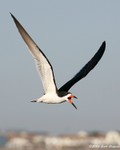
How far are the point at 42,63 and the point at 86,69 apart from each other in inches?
136

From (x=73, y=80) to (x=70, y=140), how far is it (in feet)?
138

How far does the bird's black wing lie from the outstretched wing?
4.09 ft

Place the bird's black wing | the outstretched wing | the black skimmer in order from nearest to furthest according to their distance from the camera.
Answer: the outstretched wing < the black skimmer < the bird's black wing

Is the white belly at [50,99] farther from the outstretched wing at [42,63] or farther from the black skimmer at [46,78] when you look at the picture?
the outstretched wing at [42,63]

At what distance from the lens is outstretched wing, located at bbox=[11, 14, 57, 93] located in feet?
67.7

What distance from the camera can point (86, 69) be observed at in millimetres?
24453

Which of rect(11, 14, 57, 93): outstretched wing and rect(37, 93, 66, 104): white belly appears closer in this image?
rect(11, 14, 57, 93): outstretched wing

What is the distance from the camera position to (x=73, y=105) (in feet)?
74.4

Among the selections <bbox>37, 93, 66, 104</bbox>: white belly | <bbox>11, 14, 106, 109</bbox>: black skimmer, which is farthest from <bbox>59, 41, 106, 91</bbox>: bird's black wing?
<bbox>37, 93, 66, 104</bbox>: white belly

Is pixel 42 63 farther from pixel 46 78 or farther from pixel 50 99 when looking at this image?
pixel 50 99

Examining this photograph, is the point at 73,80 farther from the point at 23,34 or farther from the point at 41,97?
the point at 23,34

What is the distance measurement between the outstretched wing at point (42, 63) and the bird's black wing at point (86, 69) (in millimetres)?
1248

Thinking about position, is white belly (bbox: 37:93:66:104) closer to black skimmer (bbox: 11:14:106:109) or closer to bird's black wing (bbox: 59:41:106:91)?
black skimmer (bbox: 11:14:106:109)

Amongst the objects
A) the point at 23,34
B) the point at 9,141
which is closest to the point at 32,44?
the point at 23,34
